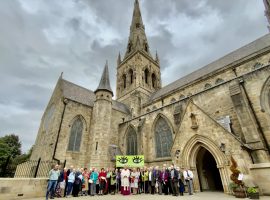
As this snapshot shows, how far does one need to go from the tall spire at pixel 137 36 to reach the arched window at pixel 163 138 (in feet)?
72.2

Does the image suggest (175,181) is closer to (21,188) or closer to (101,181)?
(101,181)

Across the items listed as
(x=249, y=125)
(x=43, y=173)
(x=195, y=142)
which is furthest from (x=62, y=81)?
(x=249, y=125)

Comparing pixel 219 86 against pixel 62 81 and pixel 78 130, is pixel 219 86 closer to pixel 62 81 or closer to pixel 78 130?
pixel 78 130

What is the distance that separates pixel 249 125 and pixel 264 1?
1866cm

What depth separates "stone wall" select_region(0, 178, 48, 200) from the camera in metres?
6.81

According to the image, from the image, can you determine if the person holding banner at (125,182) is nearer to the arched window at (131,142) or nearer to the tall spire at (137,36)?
the arched window at (131,142)

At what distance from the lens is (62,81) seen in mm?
19875

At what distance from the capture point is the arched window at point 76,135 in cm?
1608

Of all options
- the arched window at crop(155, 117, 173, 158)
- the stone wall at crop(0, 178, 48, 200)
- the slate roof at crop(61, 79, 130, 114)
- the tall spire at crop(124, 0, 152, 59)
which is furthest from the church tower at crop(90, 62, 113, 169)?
the tall spire at crop(124, 0, 152, 59)

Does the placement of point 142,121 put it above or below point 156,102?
below

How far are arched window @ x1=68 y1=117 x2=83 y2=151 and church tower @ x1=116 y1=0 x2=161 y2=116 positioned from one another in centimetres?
961

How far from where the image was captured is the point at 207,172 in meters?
11.9

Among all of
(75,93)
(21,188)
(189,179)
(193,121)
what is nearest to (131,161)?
(189,179)

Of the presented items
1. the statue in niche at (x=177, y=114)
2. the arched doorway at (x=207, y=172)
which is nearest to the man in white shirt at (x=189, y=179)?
the arched doorway at (x=207, y=172)
